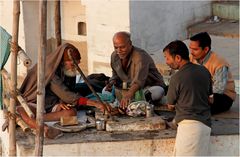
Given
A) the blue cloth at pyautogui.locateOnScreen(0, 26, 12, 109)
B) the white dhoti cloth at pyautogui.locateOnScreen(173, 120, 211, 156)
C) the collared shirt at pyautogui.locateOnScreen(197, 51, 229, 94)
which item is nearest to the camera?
the white dhoti cloth at pyautogui.locateOnScreen(173, 120, 211, 156)

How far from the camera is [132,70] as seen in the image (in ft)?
21.2

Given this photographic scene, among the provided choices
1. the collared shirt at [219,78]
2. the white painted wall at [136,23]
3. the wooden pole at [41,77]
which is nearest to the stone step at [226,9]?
the white painted wall at [136,23]

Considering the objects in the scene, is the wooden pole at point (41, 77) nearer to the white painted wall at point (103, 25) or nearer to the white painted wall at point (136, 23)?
the white painted wall at point (136, 23)

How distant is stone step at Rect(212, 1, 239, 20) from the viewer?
10.0m

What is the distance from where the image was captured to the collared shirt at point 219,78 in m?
6.12

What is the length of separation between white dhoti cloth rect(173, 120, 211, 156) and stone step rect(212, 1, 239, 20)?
15.9 feet

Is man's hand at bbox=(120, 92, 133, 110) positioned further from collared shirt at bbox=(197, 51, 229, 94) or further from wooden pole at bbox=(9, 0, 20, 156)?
wooden pole at bbox=(9, 0, 20, 156)

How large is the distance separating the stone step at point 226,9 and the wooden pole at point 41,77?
17.5 ft

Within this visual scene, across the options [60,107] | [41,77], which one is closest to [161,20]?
[60,107]

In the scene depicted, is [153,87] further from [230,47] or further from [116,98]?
[230,47]

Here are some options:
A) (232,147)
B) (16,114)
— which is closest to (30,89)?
(16,114)

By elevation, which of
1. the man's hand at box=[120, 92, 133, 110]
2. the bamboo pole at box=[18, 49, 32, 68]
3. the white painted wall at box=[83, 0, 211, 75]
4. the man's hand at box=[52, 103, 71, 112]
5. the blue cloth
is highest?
the white painted wall at box=[83, 0, 211, 75]

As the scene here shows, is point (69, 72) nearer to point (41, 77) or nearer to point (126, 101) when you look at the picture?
point (126, 101)

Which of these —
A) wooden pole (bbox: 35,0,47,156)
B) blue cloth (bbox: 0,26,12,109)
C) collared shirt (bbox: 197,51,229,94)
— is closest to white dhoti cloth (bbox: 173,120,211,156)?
collared shirt (bbox: 197,51,229,94)
